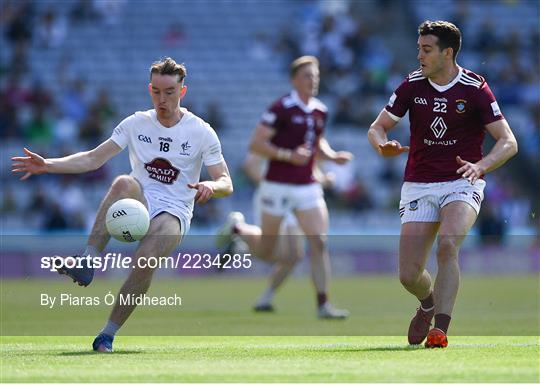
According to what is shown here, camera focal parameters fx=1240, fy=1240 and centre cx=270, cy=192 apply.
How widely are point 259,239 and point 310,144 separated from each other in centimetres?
152

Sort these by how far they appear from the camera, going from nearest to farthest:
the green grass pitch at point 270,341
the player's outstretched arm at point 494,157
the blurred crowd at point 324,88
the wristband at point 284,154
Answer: the green grass pitch at point 270,341 < the player's outstretched arm at point 494,157 < the wristband at point 284,154 < the blurred crowd at point 324,88

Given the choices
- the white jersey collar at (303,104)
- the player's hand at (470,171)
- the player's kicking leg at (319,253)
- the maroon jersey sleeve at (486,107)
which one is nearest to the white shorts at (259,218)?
the player's kicking leg at (319,253)

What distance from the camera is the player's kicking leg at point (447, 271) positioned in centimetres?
1011

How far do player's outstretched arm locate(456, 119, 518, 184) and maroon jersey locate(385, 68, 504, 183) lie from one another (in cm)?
9

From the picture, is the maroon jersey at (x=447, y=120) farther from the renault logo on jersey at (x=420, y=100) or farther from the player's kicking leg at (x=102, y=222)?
the player's kicking leg at (x=102, y=222)

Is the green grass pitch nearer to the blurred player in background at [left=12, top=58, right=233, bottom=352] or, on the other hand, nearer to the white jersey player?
the blurred player in background at [left=12, top=58, right=233, bottom=352]

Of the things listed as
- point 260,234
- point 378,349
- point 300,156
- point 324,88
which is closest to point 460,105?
point 378,349

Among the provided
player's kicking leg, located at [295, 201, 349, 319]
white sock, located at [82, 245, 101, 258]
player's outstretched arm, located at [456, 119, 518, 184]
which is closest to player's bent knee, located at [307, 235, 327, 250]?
player's kicking leg, located at [295, 201, 349, 319]

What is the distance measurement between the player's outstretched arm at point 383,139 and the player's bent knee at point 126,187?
2.06 meters

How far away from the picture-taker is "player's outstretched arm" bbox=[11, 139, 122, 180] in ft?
33.7

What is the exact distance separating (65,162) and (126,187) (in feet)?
1.83

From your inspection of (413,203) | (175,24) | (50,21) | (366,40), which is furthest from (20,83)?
(413,203)

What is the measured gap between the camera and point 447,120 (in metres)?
10.6

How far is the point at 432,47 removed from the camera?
34.7ft
